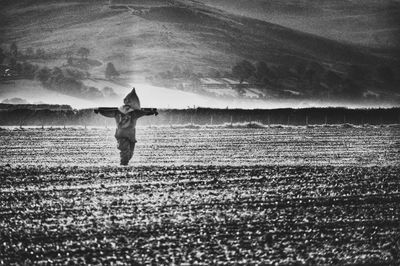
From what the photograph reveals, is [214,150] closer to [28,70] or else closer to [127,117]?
[127,117]

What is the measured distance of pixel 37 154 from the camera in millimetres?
39750

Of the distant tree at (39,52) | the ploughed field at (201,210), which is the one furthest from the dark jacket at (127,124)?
the distant tree at (39,52)

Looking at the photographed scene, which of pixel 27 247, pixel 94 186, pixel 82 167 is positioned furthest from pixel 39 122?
pixel 27 247

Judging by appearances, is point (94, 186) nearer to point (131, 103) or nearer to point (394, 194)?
point (131, 103)

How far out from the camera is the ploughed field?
632 inches

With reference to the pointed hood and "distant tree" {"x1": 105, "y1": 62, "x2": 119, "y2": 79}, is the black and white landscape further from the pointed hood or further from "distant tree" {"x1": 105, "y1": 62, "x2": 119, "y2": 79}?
"distant tree" {"x1": 105, "y1": 62, "x2": 119, "y2": 79}

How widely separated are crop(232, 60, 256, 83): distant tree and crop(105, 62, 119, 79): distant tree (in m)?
22.9

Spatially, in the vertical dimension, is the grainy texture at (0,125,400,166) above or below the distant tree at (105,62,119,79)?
below

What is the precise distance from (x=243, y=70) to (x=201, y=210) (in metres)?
152

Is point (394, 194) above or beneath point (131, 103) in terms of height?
beneath

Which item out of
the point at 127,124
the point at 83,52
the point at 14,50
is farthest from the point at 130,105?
the point at 83,52

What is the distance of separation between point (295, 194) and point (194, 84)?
453 ft

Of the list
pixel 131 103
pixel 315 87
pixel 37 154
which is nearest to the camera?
pixel 131 103

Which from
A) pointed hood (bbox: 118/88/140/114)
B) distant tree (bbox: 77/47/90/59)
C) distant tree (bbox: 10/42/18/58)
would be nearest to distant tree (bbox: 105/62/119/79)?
distant tree (bbox: 77/47/90/59)
